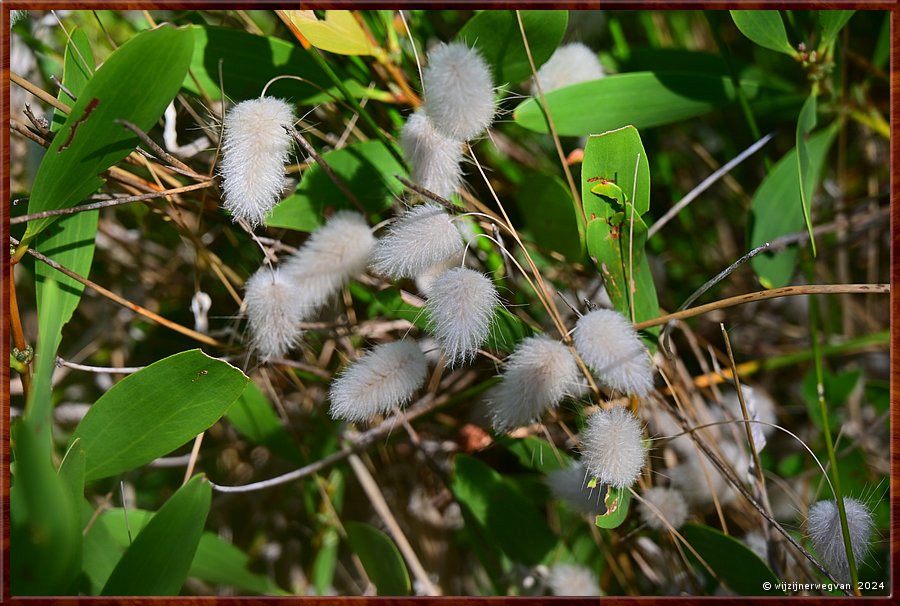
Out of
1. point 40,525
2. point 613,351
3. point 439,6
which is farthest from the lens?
point 439,6

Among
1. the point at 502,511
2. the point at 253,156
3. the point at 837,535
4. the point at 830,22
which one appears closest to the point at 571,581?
the point at 502,511

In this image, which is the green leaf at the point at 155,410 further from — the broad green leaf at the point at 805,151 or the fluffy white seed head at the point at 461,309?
the broad green leaf at the point at 805,151

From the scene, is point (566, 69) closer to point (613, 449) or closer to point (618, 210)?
point (618, 210)

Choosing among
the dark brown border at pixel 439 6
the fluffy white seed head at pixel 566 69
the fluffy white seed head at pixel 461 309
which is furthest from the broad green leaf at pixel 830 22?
the fluffy white seed head at pixel 461 309

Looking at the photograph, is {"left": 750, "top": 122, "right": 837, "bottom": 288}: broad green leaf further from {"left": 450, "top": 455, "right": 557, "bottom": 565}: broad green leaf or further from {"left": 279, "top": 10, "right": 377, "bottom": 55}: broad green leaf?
{"left": 279, "top": 10, "right": 377, "bottom": 55}: broad green leaf

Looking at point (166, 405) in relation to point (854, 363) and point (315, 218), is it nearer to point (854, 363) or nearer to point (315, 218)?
point (315, 218)

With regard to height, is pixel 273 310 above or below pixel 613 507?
above

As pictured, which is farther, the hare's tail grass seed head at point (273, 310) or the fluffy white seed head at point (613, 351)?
the hare's tail grass seed head at point (273, 310)
